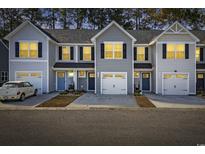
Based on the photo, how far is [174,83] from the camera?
2181 centimetres

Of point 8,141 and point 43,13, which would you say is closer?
point 8,141

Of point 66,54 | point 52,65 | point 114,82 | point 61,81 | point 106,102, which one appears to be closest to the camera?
point 106,102

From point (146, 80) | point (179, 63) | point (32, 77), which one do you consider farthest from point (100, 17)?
point (179, 63)

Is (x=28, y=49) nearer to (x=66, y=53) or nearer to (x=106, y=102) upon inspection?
(x=66, y=53)

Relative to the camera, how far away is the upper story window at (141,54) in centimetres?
2444

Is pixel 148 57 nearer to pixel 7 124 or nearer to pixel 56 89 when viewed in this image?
pixel 56 89

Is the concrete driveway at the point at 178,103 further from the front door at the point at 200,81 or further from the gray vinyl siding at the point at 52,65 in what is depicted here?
the gray vinyl siding at the point at 52,65

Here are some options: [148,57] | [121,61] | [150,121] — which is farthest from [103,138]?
[148,57]

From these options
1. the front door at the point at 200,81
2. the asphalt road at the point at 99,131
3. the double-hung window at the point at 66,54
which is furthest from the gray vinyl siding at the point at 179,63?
the asphalt road at the point at 99,131

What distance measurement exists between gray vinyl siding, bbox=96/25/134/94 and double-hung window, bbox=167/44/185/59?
381 cm

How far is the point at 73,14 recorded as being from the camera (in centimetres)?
4078

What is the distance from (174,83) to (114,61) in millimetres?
6430

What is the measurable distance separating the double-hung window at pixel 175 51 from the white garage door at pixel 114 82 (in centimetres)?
497
